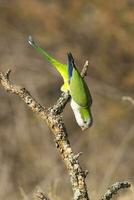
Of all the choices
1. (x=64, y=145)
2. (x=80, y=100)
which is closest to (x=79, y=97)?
(x=80, y=100)

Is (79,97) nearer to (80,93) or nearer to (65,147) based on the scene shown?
(80,93)

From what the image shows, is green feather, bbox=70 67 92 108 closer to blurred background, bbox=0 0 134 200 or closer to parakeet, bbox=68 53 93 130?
parakeet, bbox=68 53 93 130

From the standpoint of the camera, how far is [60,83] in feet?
33.9

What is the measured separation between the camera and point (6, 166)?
8.95 meters

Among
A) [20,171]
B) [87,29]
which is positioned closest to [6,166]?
[20,171]

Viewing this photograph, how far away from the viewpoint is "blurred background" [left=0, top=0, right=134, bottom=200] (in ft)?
29.6

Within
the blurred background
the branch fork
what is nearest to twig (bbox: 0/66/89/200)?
the branch fork

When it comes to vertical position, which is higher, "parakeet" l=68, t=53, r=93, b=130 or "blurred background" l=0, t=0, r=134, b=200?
"blurred background" l=0, t=0, r=134, b=200

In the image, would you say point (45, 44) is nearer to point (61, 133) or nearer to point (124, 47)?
point (124, 47)

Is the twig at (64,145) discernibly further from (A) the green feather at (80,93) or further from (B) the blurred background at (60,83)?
(B) the blurred background at (60,83)

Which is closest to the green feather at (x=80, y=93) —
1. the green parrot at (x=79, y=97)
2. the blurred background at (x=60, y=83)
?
the green parrot at (x=79, y=97)

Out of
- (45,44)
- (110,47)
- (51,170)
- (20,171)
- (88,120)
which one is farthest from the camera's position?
(110,47)

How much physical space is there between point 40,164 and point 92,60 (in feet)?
7.00

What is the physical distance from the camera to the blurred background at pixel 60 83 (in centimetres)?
901
